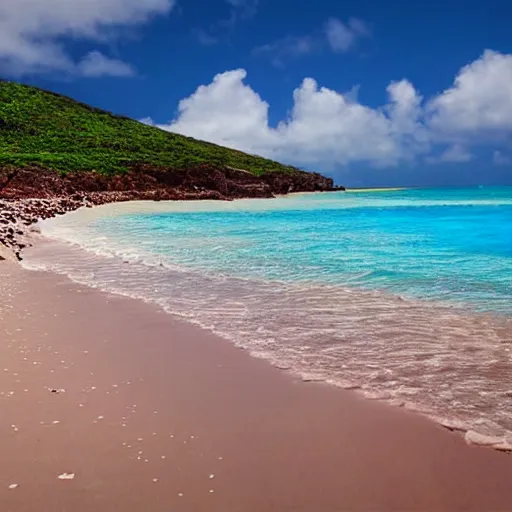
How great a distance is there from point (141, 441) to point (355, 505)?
151 centimetres

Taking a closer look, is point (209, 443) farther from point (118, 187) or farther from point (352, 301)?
point (118, 187)

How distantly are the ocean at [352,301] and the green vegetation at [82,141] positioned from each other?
34.4 m

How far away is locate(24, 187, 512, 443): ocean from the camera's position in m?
5.12

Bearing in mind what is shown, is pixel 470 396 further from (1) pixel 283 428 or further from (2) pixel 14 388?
(2) pixel 14 388

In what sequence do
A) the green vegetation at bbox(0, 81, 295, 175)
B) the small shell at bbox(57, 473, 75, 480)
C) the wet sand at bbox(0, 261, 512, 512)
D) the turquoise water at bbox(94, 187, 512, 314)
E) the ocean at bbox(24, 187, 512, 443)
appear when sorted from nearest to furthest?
1. the wet sand at bbox(0, 261, 512, 512)
2. the small shell at bbox(57, 473, 75, 480)
3. the ocean at bbox(24, 187, 512, 443)
4. the turquoise water at bbox(94, 187, 512, 314)
5. the green vegetation at bbox(0, 81, 295, 175)

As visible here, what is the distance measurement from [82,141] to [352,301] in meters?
59.2

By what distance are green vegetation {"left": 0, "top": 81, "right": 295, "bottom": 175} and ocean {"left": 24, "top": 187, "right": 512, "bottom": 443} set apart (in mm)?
34415

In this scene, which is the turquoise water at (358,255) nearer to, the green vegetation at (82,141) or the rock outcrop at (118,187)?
the rock outcrop at (118,187)

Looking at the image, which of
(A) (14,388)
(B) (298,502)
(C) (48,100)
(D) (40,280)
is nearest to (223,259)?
(D) (40,280)

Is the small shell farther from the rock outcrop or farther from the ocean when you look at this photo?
the rock outcrop

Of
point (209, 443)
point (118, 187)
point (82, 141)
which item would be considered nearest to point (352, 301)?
point (209, 443)

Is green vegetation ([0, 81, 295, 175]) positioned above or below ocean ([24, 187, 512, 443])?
above

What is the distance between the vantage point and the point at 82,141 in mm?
62281

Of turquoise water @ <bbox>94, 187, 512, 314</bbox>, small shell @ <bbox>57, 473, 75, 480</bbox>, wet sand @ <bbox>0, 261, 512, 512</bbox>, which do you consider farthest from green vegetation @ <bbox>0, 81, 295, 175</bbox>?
small shell @ <bbox>57, 473, 75, 480</bbox>
